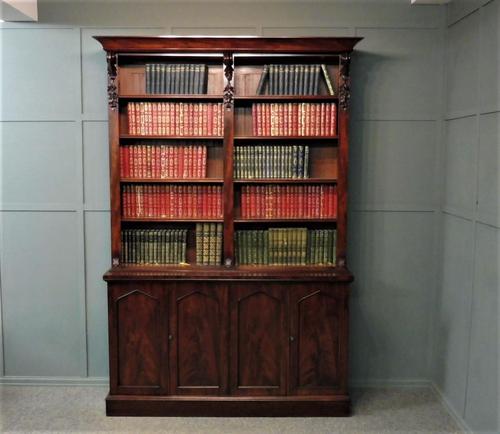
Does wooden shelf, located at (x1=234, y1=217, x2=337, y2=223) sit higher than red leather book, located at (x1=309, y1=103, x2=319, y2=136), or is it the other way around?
red leather book, located at (x1=309, y1=103, x2=319, y2=136)

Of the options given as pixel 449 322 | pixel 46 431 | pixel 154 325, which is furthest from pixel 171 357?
pixel 449 322

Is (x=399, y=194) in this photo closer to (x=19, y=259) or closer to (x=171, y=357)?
(x=171, y=357)

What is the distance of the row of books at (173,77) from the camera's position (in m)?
3.89

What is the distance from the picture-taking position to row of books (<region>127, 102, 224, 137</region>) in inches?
154

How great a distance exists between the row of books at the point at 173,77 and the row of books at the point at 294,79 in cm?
45

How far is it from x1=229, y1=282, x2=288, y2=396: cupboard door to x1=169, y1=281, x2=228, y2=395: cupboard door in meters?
0.07

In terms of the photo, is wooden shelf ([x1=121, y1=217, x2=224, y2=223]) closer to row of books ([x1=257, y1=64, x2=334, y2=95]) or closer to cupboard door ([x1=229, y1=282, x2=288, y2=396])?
cupboard door ([x1=229, y1=282, x2=288, y2=396])

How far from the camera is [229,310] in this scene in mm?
3822

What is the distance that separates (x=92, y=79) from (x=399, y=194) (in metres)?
2.42

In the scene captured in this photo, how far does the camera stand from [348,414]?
386 centimetres

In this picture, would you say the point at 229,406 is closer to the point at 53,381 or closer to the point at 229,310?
the point at 229,310

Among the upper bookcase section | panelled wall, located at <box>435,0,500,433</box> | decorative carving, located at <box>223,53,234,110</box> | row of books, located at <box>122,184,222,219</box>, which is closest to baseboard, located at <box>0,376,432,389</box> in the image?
panelled wall, located at <box>435,0,500,433</box>

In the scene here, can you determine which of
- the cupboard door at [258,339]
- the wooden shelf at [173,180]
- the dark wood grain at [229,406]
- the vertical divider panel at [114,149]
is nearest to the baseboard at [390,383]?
the dark wood grain at [229,406]

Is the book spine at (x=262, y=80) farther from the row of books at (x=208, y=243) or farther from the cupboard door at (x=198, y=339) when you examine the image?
the cupboard door at (x=198, y=339)
